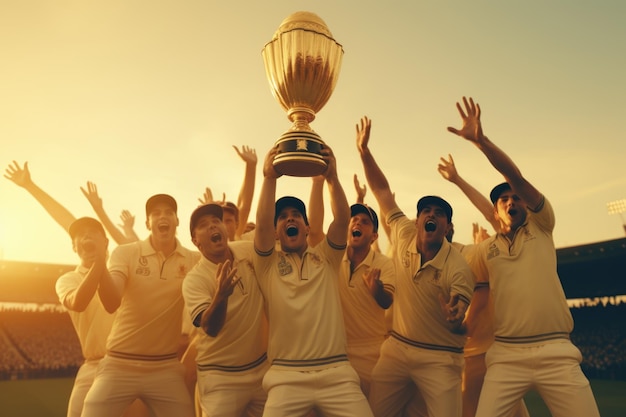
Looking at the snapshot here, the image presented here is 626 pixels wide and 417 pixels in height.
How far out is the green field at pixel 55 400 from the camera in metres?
12.7

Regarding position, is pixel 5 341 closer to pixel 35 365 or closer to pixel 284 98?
pixel 35 365

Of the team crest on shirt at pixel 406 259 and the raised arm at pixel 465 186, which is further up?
the raised arm at pixel 465 186

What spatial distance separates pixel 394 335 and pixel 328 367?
41.0 inches

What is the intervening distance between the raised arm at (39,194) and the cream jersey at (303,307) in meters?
2.62

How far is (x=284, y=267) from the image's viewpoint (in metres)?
3.60

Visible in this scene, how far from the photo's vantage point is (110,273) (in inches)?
160

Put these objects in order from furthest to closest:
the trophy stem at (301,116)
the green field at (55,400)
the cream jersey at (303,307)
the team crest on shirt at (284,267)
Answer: the green field at (55,400) < the trophy stem at (301,116) < the team crest on shirt at (284,267) < the cream jersey at (303,307)

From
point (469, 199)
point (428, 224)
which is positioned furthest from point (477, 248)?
point (469, 199)

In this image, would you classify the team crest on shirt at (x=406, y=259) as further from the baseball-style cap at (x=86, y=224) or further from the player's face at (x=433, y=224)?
the baseball-style cap at (x=86, y=224)

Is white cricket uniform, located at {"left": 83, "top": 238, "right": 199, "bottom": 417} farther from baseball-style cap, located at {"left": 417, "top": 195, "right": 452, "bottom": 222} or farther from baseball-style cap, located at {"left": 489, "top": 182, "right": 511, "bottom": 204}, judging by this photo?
baseball-style cap, located at {"left": 489, "top": 182, "right": 511, "bottom": 204}

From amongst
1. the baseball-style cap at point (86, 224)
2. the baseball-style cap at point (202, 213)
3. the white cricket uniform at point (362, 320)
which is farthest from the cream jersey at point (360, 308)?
the baseball-style cap at point (86, 224)

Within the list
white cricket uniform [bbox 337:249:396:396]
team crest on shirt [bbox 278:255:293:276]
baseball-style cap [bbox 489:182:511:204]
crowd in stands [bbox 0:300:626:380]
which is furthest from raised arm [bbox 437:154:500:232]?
crowd in stands [bbox 0:300:626:380]

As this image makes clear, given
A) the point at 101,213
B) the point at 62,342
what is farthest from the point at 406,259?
the point at 62,342

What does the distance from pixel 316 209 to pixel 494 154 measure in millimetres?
1593
